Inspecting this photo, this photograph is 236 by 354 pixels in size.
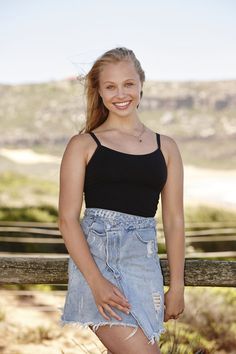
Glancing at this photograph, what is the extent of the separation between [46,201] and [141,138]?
11.1 metres

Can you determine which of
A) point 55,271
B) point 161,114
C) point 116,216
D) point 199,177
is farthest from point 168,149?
point 161,114

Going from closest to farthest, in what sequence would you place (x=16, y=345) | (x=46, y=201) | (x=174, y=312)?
(x=174, y=312)
(x=16, y=345)
(x=46, y=201)

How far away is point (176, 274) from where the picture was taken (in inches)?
83.7

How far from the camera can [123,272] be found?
1.96m

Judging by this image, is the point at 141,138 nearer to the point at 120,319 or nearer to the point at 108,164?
the point at 108,164

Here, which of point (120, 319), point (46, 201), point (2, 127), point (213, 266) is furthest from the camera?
point (2, 127)

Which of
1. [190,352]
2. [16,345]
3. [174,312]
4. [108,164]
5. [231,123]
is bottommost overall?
[16,345]

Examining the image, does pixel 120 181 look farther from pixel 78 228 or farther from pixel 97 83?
pixel 97 83

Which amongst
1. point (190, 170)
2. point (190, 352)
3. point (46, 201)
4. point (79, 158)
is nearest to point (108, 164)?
point (79, 158)

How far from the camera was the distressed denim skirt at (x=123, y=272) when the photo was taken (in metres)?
1.95

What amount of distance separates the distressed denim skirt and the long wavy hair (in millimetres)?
356

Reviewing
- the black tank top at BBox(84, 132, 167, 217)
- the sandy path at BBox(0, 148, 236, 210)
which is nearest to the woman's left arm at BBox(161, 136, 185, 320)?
the black tank top at BBox(84, 132, 167, 217)

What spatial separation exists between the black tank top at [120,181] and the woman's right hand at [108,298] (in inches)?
9.6

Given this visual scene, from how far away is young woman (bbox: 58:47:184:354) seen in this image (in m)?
1.92
